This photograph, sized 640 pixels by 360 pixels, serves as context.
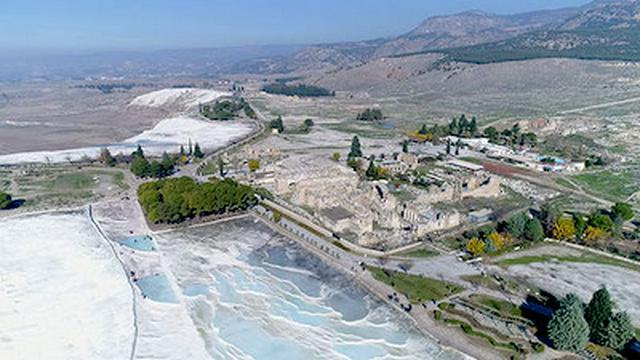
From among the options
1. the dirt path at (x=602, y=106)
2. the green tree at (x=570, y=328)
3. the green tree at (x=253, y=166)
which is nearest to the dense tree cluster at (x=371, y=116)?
the dirt path at (x=602, y=106)

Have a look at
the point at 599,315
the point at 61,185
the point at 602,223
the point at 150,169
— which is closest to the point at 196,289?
the point at 599,315

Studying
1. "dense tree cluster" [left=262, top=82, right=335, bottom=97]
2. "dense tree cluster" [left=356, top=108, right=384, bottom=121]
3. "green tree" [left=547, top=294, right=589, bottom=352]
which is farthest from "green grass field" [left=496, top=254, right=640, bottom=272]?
"dense tree cluster" [left=262, top=82, right=335, bottom=97]

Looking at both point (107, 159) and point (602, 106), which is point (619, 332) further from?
point (602, 106)

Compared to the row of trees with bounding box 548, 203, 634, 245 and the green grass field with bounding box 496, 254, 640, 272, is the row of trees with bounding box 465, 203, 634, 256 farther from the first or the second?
the green grass field with bounding box 496, 254, 640, 272

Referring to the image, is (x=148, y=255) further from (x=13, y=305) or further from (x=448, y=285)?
(x=448, y=285)

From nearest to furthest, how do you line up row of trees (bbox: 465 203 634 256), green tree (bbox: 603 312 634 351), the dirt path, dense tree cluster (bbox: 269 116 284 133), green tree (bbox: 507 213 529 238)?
green tree (bbox: 603 312 634 351)
row of trees (bbox: 465 203 634 256)
green tree (bbox: 507 213 529 238)
dense tree cluster (bbox: 269 116 284 133)
the dirt path

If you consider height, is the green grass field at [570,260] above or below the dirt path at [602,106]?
below

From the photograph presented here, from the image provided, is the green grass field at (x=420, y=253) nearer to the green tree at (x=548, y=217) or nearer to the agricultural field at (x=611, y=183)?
the green tree at (x=548, y=217)

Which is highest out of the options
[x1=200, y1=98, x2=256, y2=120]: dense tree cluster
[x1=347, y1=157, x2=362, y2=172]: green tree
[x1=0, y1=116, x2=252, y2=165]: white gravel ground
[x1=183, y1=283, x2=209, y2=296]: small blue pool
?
[x1=347, y1=157, x2=362, y2=172]: green tree
